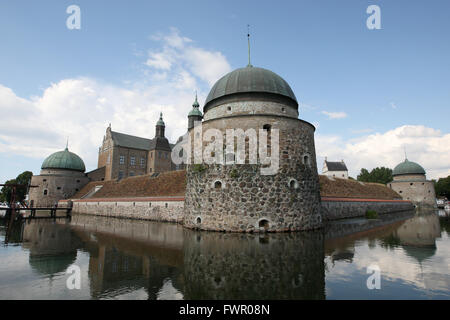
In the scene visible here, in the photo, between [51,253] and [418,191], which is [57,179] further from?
[418,191]

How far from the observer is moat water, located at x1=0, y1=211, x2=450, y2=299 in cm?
522

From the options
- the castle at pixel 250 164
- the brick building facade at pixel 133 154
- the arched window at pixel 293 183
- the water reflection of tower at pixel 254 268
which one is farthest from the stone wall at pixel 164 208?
the brick building facade at pixel 133 154

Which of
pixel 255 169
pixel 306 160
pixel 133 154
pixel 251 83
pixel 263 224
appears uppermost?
pixel 133 154

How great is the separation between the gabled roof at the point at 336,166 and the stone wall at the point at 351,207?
31.2m

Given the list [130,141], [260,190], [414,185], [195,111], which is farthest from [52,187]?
[414,185]

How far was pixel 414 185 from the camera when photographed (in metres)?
41.9

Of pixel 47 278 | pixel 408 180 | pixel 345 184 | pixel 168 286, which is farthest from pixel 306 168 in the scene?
Result: pixel 408 180

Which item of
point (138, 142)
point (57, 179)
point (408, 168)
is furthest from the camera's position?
point (138, 142)

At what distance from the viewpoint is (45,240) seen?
39.8 ft

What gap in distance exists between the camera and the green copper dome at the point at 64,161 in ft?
127

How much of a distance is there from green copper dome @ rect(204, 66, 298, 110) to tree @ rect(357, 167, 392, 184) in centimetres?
6201

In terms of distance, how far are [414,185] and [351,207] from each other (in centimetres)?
2647

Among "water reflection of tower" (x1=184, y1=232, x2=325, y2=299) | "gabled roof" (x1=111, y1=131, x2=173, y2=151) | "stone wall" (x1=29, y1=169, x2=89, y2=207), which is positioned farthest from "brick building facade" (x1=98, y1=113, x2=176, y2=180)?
"water reflection of tower" (x1=184, y1=232, x2=325, y2=299)

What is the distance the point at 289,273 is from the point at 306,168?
379 inches
